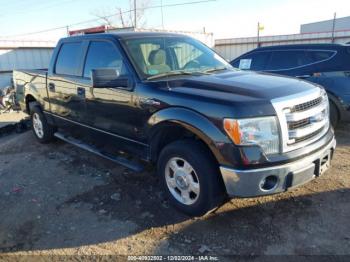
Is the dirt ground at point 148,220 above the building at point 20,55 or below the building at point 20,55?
below

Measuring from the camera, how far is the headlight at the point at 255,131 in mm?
2896

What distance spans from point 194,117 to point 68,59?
2945 mm

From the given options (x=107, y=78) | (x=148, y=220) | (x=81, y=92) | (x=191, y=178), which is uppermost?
(x=107, y=78)

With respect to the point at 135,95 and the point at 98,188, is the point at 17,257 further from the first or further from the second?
the point at 135,95

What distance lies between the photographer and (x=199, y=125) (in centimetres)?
312

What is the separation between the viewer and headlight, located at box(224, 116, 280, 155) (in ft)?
9.50

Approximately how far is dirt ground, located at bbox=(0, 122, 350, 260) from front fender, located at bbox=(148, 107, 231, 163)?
814 millimetres

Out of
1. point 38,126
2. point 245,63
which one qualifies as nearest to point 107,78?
point 38,126

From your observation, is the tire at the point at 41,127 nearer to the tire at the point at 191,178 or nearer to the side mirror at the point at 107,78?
the side mirror at the point at 107,78

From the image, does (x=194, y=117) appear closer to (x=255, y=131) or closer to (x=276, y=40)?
(x=255, y=131)

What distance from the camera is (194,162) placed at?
3227 mm

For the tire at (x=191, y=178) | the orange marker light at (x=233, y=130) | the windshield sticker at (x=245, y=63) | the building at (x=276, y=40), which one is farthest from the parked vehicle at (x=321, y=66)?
the building at (x=276, y=40)

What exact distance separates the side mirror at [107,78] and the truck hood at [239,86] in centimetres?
55

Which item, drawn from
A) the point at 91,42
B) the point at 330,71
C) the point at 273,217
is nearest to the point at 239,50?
the point at 330,71
